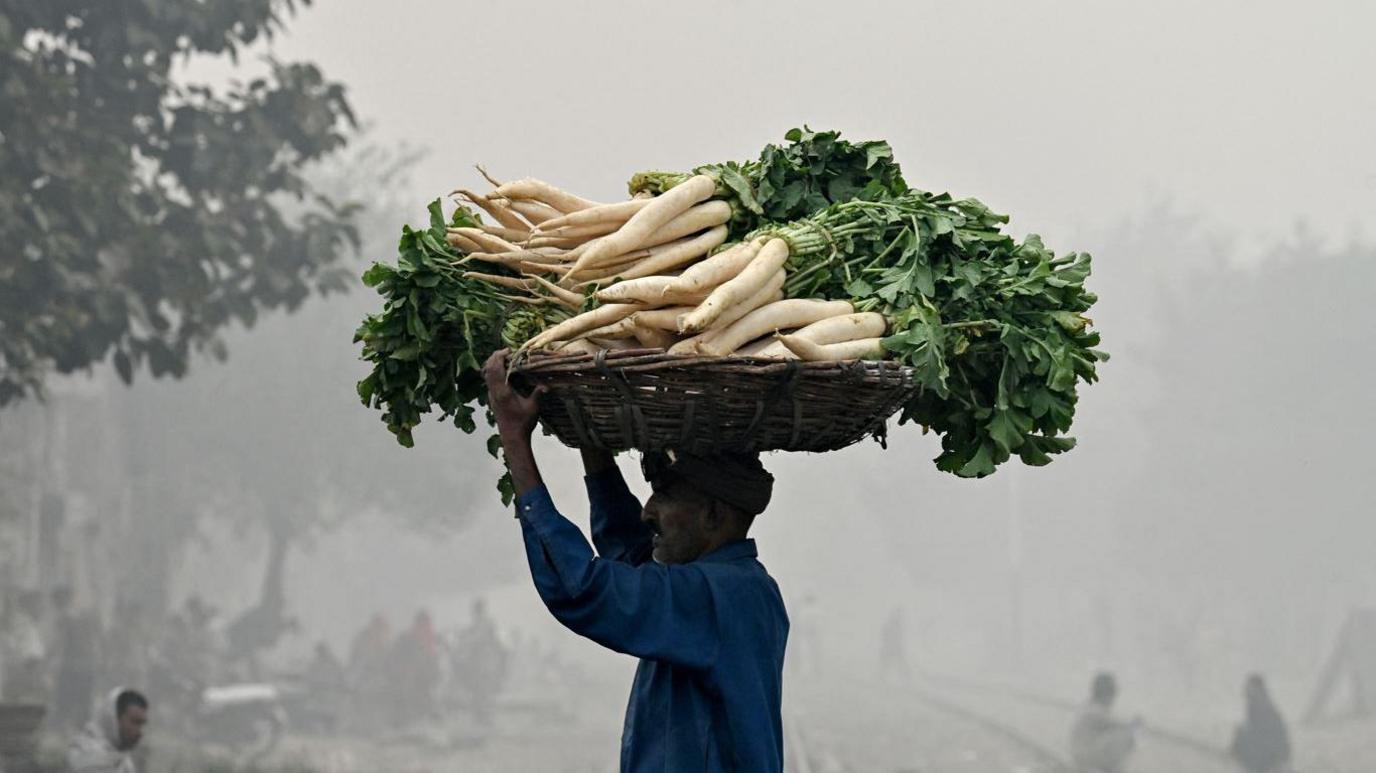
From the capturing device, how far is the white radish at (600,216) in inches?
167

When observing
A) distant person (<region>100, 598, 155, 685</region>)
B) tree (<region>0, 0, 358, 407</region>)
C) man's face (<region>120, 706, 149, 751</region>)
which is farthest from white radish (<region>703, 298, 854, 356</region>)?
distant person (<region>100, 598, 155, 685</region>)

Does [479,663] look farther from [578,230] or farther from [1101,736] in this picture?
[578,230]

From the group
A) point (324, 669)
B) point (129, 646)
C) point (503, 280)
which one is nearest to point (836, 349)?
point (503, 280)

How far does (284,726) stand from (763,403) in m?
22.7

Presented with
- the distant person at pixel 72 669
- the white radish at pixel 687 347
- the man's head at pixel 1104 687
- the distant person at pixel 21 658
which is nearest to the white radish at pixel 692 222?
the white radish at pixel 687 347

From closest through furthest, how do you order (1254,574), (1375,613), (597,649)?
(1375,613)
(1254,574)
(597,649)

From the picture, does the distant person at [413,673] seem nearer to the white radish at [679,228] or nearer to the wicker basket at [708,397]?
the white radish at [679,228]

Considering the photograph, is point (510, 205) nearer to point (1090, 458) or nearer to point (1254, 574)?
point (1254, 574)

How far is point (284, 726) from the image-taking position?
2531 centimetres

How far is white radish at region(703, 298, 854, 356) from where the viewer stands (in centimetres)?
390

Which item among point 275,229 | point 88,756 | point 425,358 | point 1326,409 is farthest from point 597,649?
point 425,358

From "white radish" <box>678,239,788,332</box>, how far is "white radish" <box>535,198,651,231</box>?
1.16 feet

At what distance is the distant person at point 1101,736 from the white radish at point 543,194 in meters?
13.2

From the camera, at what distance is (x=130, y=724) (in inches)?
391
